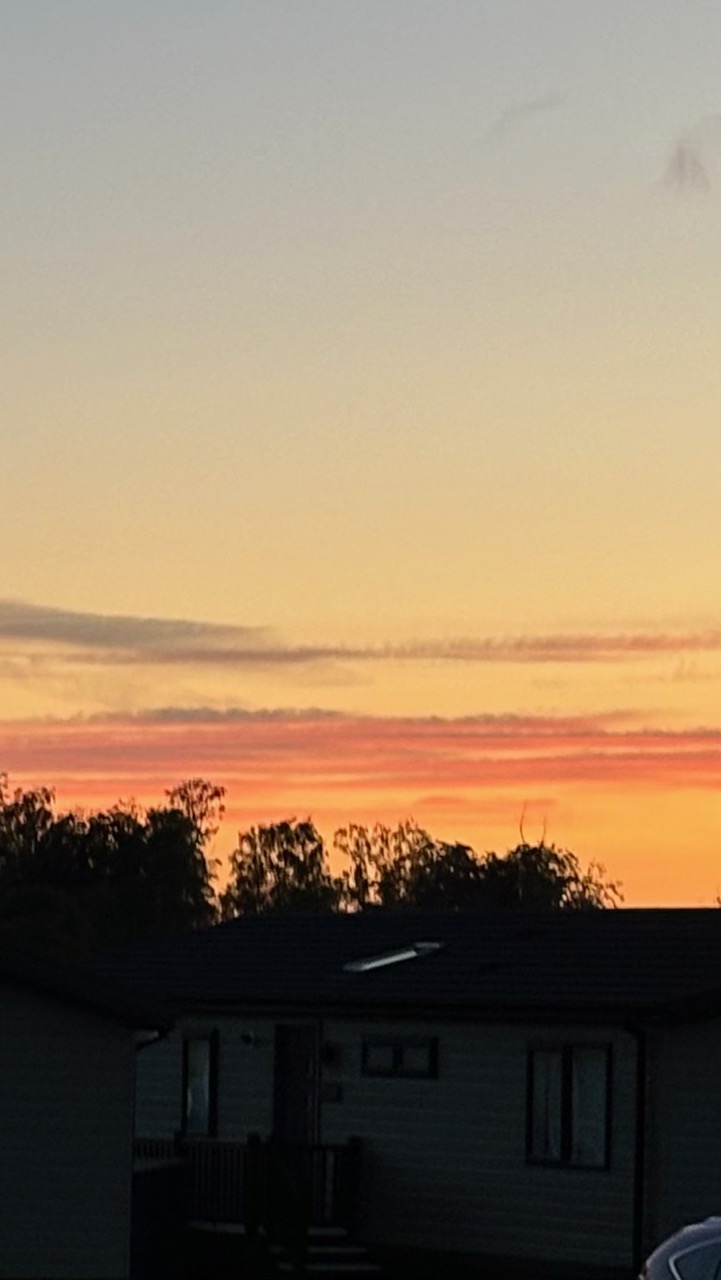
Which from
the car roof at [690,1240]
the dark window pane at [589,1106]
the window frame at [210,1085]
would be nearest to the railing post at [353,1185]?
the window frame at [210,1085]

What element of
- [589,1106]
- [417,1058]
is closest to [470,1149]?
[417,1058]

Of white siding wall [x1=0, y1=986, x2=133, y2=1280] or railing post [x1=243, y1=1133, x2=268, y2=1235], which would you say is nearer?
white siding wall [x1=0, y1=986, x2=133, y2=1280]

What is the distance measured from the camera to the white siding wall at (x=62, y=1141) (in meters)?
30.4

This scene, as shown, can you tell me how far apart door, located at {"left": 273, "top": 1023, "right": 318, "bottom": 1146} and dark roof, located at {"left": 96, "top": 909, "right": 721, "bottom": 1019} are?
1.80 feet

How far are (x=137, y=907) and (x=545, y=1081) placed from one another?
7264 centimetres

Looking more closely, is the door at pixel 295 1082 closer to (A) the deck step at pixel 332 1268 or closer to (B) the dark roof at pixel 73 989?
(A) the deck step at pixel 332 1268

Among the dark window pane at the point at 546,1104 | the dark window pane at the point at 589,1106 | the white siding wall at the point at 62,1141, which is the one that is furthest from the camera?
the dark window pane at the point at 546,1104

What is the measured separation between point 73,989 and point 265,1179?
20.3ft

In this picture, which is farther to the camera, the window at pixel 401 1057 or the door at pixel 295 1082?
the door at pixel 295 1082

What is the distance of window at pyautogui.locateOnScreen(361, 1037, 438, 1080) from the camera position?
36.3 metres

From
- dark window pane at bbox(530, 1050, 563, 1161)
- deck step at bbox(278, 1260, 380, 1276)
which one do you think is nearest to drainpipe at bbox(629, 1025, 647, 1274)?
dark window pane at bbox(530, 1050, 563, 1161)

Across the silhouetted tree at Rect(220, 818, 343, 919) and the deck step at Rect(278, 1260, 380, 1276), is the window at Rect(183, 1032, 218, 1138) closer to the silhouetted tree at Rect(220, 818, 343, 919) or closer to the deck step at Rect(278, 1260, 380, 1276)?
the deck step at Rect(278, 1260, 380, 1276)

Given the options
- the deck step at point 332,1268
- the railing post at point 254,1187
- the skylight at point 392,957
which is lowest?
the deck step at point 332,1268

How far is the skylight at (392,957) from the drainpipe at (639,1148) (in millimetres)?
5573
